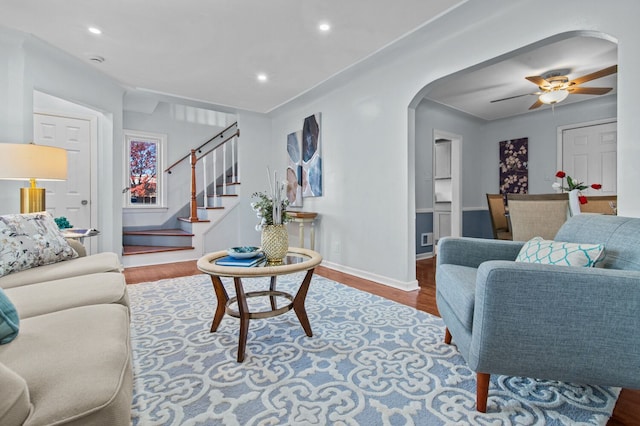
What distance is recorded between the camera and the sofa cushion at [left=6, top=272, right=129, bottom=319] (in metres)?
1.35

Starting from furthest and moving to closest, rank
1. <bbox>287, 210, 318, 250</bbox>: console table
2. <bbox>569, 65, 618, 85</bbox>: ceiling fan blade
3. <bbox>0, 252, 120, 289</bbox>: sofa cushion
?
<bbox>287, 210, 318, 250</bbox>: console table
<bbox>569, 65, 618, 85</bbox>: ceiling fan blade
<bbox>0, 252, 120, 289</bbox>: sofa cushion

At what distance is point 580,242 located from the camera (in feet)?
5.30

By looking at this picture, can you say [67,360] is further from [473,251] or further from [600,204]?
[600,204]

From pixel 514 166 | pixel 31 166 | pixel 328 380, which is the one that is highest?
pixel 514 166

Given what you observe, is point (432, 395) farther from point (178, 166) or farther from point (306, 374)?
point (178, 166)

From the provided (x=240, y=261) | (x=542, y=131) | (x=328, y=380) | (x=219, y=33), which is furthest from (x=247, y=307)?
(x=542, y=131)

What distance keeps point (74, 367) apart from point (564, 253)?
1.92 metres

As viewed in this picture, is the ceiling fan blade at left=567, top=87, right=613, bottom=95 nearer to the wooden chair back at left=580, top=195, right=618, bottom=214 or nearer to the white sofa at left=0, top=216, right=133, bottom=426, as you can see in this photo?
the wooden chair back at left=580, top=195, right=618, bottom=214

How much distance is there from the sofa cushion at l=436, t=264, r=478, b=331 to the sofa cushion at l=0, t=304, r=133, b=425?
130cm

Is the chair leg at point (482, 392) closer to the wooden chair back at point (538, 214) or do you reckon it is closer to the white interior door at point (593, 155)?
the wooden chair back at point (538, 214)

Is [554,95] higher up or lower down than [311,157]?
higher up

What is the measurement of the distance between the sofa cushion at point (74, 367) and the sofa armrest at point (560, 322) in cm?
126

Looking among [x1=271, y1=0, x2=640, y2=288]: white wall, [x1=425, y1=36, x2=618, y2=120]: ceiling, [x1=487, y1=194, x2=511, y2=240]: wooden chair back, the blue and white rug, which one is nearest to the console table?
[x1=271, y1=0, x2=640, y2=288]: white wall

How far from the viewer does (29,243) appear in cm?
195
